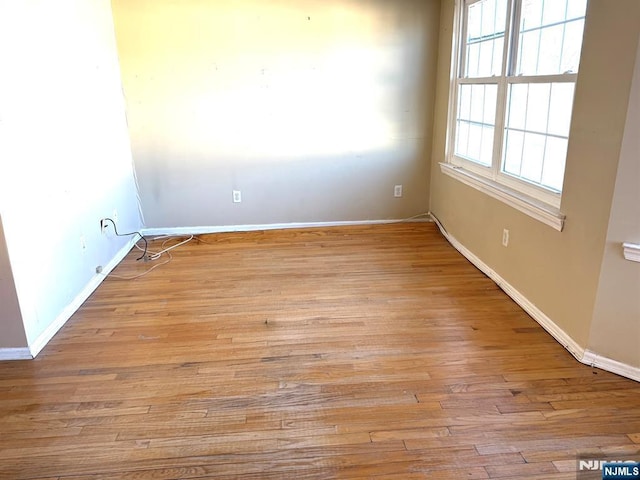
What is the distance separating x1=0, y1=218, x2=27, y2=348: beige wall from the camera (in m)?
2.39

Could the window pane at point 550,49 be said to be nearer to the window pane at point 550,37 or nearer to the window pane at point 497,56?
the window pane at point 550,37

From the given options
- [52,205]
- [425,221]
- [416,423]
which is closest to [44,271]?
[52,205]

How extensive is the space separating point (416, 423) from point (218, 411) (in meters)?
0.84

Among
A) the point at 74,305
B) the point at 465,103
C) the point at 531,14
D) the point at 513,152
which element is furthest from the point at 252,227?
the point at 531,14

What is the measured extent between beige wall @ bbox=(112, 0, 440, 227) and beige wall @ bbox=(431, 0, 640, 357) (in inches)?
67.9

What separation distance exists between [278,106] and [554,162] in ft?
8.29

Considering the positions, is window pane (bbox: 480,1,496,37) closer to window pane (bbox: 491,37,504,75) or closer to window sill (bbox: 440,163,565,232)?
window pane (bbox: 491,37,504,75)

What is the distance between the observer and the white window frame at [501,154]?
107 inches

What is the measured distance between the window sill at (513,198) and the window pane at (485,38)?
0.75m

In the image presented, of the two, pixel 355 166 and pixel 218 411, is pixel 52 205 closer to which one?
pixel 218 411

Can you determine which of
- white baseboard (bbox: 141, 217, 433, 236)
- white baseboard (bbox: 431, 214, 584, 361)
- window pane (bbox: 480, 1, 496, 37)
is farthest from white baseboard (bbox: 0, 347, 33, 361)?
window pane (bbox: 480, 1, 496, 37)

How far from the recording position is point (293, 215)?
4.73 m

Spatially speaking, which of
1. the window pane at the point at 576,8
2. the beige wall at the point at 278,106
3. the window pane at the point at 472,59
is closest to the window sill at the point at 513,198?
the window pane at the point at 472,59

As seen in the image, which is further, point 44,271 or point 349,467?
point 44,271
